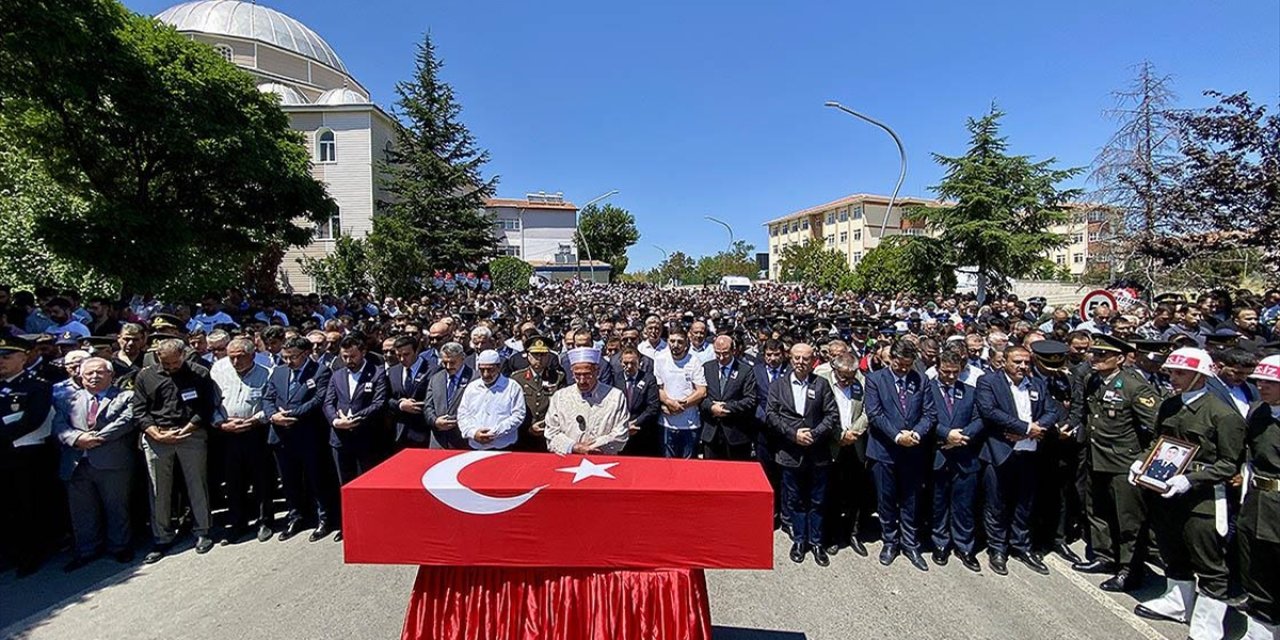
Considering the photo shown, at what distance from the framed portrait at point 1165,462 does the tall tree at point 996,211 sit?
70.4 ft

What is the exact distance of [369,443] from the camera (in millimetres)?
5762

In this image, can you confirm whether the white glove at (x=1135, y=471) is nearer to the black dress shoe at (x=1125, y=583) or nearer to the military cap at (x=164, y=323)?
the black dress shoe at (x=1125, y=583)

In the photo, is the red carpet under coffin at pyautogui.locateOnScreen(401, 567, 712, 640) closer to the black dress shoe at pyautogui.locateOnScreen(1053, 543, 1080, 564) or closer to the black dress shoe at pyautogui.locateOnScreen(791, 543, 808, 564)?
the black dress shoe at pyautogui.locateOnScreen(791, 543, 808, 564)

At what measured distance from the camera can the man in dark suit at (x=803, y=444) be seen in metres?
5.14

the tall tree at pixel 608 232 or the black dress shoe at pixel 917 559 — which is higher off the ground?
the tall tree at pixel 608 232

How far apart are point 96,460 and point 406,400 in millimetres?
2524

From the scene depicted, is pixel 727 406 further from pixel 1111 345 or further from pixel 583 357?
pixel 1111 345

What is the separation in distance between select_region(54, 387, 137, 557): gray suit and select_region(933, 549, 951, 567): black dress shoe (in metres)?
7.09

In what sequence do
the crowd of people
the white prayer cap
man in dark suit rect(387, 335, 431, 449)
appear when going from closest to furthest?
the crowd of people → the white prayer cap → man in dark suit rect(387, 335, 431, 449)

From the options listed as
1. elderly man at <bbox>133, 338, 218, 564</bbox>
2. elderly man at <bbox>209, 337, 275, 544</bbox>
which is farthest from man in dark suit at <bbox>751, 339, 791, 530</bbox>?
elderly man at <bbox>133, 338, 218, 564</bbox>

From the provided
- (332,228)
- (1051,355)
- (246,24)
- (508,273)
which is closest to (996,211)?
(1051,355)

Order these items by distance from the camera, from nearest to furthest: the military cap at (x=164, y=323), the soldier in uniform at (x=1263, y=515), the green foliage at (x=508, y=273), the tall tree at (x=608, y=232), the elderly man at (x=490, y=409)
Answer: the soldier in uniform at (x=1263, y=515) < the elderly man at (x=490, y=409) < the military cap at (x=164, y=323) < the green foliage at (x=508, y=273) < the tall tree at (x=608, y=232)

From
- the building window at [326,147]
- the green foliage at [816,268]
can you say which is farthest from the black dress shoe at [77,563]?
the building window at [326,147]

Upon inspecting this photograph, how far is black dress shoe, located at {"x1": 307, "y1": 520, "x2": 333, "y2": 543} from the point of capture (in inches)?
222
